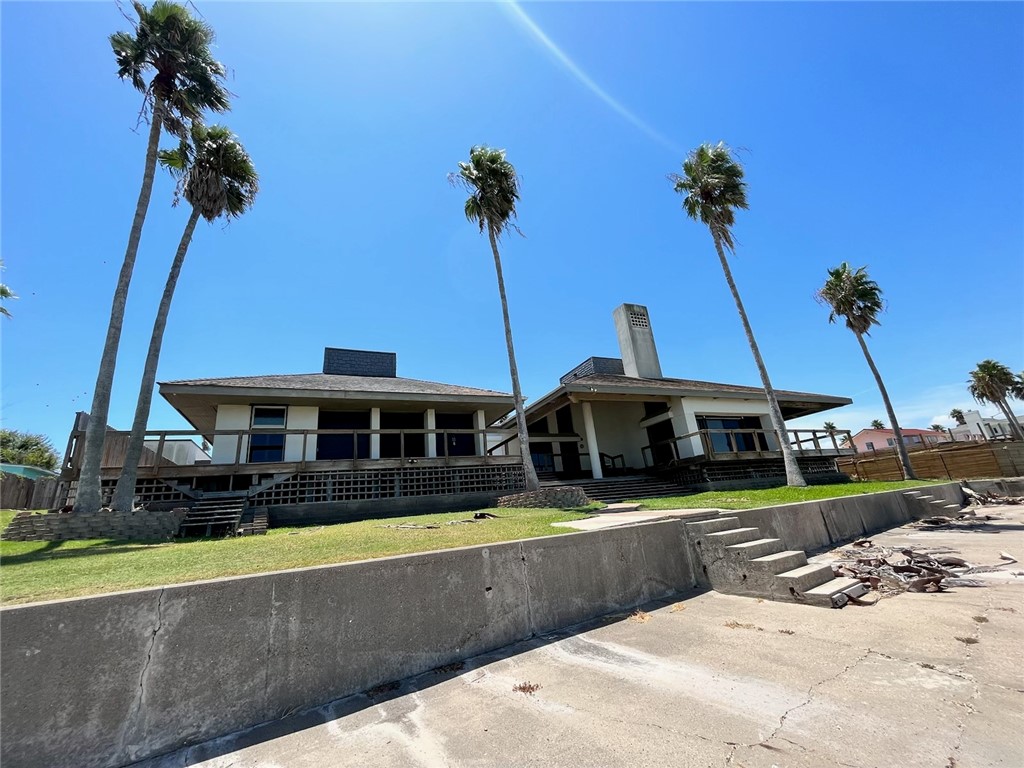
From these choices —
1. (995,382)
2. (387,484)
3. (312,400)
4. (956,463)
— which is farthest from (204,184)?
(995,382)

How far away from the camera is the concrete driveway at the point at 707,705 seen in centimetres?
219

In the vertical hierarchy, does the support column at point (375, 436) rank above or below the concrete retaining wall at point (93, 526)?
above

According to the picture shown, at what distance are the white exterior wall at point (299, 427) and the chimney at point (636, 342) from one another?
47.7 ft

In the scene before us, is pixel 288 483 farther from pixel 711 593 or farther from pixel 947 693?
pixel 947 693

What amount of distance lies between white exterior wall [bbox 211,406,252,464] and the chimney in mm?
16469

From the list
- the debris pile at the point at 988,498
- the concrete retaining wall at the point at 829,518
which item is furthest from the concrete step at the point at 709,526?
the debris pile at the point at 988,498

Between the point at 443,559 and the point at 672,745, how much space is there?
2.23 metres

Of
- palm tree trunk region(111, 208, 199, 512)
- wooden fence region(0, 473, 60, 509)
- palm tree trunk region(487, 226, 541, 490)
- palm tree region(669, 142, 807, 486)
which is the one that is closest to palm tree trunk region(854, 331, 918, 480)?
palm tree region(669, 142, 807, 486)

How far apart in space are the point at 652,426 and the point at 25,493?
24069mm

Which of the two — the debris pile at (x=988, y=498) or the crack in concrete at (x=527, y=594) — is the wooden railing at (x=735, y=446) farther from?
the crack in concrete at (x=527, y=594)

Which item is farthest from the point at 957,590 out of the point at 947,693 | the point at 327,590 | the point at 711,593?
the point at 327,590

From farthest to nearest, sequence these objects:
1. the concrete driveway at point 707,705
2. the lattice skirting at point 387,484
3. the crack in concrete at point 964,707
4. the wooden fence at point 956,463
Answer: the wooden fence at point 956,463 → the lattice skirting at point 387,484 → the concrete driveway at point 707,705 → the crack in concrete at point 964,707

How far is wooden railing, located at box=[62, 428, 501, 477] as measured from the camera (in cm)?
999

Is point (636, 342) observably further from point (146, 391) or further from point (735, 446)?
point (146, 391)
